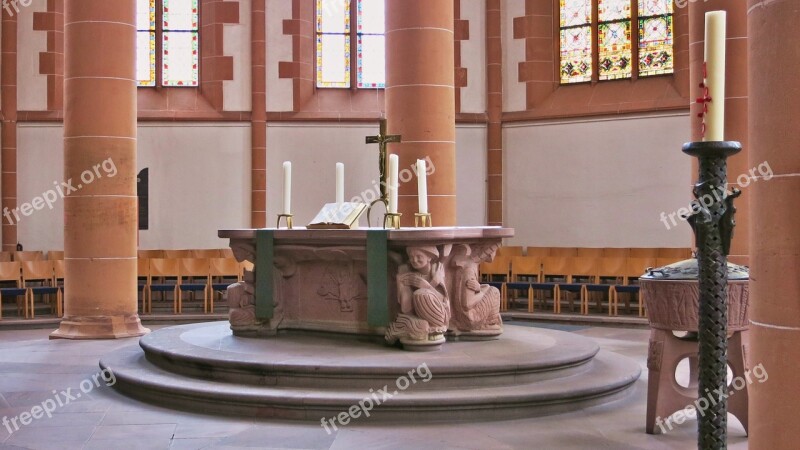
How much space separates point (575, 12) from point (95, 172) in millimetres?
9233

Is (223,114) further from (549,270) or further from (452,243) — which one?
(452,243)

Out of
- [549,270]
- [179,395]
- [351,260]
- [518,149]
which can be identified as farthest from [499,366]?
[518,149]

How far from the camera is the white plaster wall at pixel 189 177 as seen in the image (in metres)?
15.7

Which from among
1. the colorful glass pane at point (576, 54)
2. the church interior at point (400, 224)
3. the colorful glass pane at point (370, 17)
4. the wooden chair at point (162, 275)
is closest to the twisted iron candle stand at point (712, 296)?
the church interior at point (400, 224)

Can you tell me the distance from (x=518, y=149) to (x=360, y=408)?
34.8 feet

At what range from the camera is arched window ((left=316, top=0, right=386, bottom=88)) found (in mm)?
16453

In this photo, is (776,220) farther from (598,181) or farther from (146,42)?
(146,42)

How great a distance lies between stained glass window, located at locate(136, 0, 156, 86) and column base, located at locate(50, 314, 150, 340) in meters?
7.13

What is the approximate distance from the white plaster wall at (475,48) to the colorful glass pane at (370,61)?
1523 millimetres

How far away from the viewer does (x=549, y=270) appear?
501 inches

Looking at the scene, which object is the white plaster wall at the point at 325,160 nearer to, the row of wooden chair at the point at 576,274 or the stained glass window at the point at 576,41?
the stained glass window at the point at 576,41

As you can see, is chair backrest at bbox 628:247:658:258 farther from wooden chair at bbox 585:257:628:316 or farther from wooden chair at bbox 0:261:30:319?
wooden chair at bbox 0:261:30:319

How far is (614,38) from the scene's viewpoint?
608 inches

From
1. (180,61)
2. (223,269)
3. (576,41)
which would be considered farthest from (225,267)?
(576,41)
